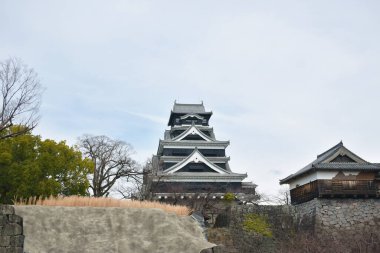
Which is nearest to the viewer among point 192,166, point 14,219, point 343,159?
point 14,219

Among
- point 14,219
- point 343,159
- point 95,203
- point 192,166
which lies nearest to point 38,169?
point 95,203

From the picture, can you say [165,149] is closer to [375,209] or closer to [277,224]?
[277,224]

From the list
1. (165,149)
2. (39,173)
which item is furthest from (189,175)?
(39,173)

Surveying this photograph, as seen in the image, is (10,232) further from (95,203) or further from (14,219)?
(95,203)

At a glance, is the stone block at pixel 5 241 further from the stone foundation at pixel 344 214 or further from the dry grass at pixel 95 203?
the stone foundation at pixel 344 214

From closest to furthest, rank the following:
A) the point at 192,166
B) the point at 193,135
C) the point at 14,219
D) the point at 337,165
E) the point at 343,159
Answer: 1. the point at 14,219
2. the point at 337,165
3. the point at 343,159
4. the point at 192,166
5. the point at 193,135

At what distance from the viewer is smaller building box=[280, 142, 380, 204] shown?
22766 mm

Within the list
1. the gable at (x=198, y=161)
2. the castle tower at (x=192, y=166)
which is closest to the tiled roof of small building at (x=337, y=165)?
the castle tower at (x=192, y=166)

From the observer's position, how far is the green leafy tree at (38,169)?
19266 millimetres

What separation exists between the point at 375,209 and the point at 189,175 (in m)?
13.9

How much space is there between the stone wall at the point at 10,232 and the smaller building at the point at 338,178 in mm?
17343

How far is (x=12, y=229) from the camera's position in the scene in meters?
8.59

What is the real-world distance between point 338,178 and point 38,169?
15708 millimetres

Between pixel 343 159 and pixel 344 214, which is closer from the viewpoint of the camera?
pixel 344 214
